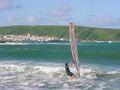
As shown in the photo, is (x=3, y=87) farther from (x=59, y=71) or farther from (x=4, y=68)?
(x=4, y=68)

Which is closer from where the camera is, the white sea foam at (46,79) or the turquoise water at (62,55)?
the white sea foam at (46,79)

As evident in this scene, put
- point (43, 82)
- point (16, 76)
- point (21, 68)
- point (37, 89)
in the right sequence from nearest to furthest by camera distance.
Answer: point (37, 89) → point (43, 82) → point (16, 76) → point (21, 68)

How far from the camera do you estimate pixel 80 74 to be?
48.5 metres

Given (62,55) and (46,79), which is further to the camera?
(62,55)

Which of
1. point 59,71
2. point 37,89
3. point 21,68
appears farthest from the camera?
point 21,68

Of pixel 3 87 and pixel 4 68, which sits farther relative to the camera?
pixel 4 68

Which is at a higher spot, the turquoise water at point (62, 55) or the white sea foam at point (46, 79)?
the white sea foam at point (46, 79)

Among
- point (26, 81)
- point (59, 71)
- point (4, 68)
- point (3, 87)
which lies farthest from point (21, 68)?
point (3, 87)

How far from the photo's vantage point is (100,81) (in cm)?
4347

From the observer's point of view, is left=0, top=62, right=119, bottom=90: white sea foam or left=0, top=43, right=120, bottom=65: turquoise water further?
left=0, top=43, right=120, bottom=65: turquoise water

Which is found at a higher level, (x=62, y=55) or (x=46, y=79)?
(x=46, y=79)

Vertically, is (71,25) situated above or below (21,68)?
above

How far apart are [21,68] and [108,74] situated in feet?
36.0

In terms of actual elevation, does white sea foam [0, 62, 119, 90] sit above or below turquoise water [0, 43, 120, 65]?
above
